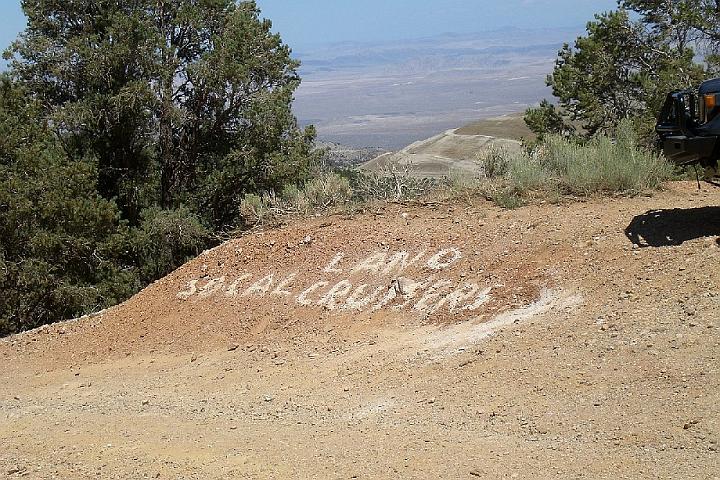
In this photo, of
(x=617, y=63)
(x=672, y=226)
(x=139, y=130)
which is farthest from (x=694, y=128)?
(x=617, y=63)

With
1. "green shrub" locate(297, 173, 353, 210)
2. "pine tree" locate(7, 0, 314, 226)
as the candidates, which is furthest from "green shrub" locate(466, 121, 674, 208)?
"pine tree" locate(7, 0, 314, 226)

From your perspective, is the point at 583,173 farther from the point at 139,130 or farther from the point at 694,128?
the point at 139,130

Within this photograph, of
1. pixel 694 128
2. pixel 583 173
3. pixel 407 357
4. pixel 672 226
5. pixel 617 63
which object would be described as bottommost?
pixel 407 357

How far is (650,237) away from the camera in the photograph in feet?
24.1

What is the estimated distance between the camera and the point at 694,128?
687 centimetres

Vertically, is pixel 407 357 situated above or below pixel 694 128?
below

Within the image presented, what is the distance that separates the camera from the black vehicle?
671 centimetres

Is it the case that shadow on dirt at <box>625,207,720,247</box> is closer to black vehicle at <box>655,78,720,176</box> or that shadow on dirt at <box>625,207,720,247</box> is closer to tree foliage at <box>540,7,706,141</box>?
black vehicle at <box>655,78,720,176</box>

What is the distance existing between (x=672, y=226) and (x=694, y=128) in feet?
3.48

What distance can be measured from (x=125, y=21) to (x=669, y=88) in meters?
11.0

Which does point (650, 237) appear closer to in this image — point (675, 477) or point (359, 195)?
point (675, 477)

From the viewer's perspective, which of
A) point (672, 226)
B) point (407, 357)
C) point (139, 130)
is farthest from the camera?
point (139, 130)

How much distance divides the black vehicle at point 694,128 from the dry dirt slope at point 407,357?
754mm

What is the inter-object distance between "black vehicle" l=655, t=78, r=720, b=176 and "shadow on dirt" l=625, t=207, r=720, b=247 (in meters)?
0.58
